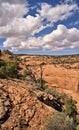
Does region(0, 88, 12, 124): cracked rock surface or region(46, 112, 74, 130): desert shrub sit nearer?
region(46, 112, 74, 130): desert shrub

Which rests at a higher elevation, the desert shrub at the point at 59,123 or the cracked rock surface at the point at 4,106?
the cracked rock surface at the point at 4,106

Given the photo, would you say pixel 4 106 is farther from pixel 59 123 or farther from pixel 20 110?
pixel 59 123

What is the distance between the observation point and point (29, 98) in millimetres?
24062

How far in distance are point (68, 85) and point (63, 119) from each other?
143ft

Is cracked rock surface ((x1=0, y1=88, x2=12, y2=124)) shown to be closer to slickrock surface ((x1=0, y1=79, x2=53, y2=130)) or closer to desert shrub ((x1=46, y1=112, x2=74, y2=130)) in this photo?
slickrock surface ((x1=0, y1=79, x2=53, y2=130))

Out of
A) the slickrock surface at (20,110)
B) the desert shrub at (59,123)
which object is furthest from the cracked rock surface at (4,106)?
the desert shrub at (59,123)

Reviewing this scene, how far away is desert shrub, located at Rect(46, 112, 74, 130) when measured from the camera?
20967 millimetres

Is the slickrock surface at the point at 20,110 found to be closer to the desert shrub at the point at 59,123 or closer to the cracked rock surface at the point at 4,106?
the cracked rock surface at the point at 4,106

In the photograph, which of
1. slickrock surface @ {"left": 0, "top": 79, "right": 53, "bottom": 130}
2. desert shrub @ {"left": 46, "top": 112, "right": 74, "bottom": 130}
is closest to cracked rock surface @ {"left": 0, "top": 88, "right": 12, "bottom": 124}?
slickrock surface @ {"left": 0, "top": 79, "right": 53, "bottom": 130}

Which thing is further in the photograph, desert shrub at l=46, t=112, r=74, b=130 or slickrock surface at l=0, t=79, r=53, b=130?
slickrock surface at l=0, t=79, r=53, b=130

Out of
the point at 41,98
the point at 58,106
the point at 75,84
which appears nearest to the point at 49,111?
the point at 41,98

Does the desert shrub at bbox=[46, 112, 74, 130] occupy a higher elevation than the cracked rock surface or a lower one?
lower

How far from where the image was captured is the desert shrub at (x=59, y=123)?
825 inches

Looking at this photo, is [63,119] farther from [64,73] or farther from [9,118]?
[64,73]
